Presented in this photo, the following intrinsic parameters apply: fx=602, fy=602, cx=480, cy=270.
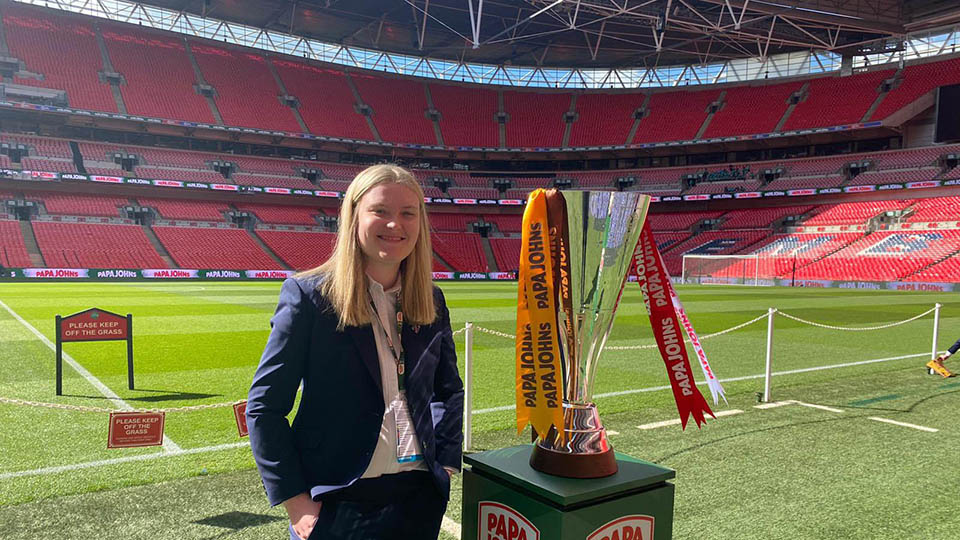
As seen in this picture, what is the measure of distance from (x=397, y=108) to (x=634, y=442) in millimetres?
44344

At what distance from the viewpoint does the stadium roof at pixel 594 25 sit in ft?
102

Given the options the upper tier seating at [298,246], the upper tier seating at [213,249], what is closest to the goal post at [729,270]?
the upper tier seating at [298,246]

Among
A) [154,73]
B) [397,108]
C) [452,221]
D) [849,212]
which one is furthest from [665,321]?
[397,108]

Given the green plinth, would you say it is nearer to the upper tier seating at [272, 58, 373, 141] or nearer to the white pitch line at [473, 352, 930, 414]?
the white pitch line at [473, 352, 930, 414]

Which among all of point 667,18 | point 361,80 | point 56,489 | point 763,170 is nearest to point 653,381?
point 56,489

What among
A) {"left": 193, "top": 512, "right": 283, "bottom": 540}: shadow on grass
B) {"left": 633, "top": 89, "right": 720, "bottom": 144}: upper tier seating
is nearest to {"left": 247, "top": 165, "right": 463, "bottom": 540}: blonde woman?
{"left": 193, "top": 512, "right": 283, "bottom": 540}: shadow on grass

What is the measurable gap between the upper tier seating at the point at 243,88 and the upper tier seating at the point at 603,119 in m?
21.7

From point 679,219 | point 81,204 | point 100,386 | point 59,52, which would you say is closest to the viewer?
point 100,386

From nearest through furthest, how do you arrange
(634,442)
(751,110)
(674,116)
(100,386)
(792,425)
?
(634,442), (792,425), (100,386), (751,110), (674,116)

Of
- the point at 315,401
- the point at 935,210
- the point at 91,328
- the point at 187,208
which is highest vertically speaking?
the point at 935,210

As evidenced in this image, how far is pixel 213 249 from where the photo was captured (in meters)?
34.2

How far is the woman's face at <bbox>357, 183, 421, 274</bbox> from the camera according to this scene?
5.64 ft

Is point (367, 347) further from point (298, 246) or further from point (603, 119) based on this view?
point (603, 119)

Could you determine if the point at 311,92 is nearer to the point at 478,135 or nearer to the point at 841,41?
the point at 478,135
